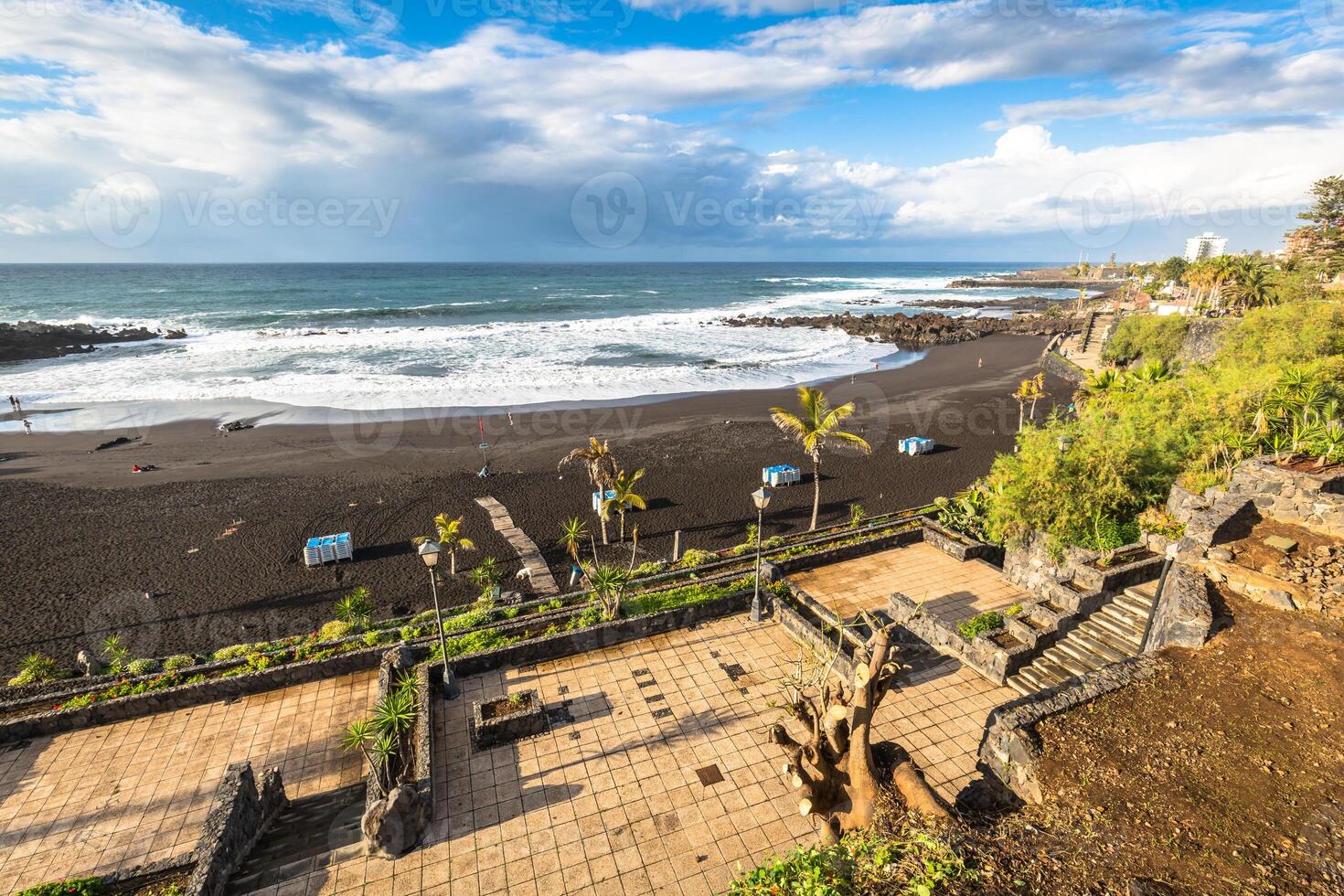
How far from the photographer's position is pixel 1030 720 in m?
8.93

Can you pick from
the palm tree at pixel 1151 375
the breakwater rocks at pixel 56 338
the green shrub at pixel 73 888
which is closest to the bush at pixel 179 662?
the green shrub at pixel 73 888

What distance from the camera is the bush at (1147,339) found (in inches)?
1654

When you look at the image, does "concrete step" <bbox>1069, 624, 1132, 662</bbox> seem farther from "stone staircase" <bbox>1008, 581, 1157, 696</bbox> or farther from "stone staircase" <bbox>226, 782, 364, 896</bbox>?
"stone staircase" <bbox>226, 782, 364, 896</bbox>

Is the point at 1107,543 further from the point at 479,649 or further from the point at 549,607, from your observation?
the point at 479,649

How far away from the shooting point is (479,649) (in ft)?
43.3

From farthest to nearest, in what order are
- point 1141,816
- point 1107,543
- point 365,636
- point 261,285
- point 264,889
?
point 261,285 < point 1107,543 < point 365,636 < point 264,889 < point 1141,816

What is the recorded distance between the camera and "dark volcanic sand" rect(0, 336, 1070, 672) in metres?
19.2

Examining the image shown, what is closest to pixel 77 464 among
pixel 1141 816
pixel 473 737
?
pixel 473 737

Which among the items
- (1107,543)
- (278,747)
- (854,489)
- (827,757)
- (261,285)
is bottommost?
(854,489)

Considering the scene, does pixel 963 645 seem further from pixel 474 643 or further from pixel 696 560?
pixel 474 643

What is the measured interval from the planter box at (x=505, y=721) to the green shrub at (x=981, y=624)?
9.13 metres

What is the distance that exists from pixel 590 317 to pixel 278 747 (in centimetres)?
8400

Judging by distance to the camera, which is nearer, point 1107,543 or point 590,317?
point 1107,543

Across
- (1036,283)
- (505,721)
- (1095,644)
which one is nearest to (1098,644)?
(1095,644)
